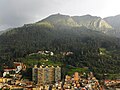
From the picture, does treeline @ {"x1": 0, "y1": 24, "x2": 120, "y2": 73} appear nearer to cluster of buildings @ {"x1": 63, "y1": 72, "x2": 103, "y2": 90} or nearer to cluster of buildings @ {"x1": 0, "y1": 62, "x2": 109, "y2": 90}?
cluster of buildings @ {"x1": 63, "y1": 72, "x2": 103, "y2": 90}

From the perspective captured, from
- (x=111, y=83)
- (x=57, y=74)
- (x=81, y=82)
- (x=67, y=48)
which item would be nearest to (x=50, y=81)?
(x=57, y=74)

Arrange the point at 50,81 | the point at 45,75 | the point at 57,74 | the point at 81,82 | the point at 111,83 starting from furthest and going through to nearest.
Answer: the point at 57,74, the point at 45,75, the point at 50,81, the point at 81,82, the point at 111,83

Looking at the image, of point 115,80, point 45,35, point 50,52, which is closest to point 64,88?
point 115,80

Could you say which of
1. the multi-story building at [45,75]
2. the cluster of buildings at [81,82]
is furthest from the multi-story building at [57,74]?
the cluster of buildings at [81,82]

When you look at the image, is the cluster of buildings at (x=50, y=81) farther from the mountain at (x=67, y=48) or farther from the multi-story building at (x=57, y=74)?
the mountain at (x=67, y=48)

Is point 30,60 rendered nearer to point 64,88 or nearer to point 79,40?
point 64,88

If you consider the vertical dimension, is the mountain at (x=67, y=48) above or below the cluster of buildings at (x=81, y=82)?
above

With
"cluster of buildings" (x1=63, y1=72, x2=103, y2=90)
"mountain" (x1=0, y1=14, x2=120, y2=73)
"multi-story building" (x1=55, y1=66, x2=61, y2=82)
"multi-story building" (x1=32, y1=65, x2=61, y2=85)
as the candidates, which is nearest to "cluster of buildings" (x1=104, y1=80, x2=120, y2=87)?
"cluster of buildings" (x1=63, y1=72, x2=103, y2=90)

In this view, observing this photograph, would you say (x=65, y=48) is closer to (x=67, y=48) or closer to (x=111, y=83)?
(x=67, y=48)

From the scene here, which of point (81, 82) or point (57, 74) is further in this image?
point (57, 74)
